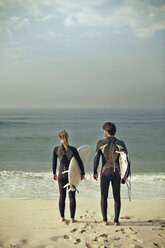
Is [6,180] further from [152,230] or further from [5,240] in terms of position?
[152,230]

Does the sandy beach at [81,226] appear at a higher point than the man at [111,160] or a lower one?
lower

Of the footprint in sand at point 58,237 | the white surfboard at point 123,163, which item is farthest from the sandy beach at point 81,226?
the white surfboard at point 123,163

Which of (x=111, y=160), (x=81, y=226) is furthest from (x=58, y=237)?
(x=111, y=160)

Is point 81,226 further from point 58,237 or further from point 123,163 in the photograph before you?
point 123,163

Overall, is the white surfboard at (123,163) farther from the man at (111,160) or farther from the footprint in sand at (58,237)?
the footprint in sand at (58,237)

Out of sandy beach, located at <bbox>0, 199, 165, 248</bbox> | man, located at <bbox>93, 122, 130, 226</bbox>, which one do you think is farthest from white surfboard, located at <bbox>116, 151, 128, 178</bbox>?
sandy beach, located at <bbox>0, 199, 165, 248</bbox>

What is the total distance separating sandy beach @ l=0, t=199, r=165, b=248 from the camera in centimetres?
321

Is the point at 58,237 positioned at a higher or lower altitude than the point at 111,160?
lower

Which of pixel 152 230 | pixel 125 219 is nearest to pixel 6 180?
pixel 125 219

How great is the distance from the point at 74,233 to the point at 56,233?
264mm

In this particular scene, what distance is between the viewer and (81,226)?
12.1ft

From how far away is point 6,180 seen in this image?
782 cm

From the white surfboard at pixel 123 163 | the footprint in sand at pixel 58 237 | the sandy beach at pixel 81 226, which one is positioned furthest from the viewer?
the white surfboard at pixel 123 163

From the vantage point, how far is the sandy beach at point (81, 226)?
3205 mm
